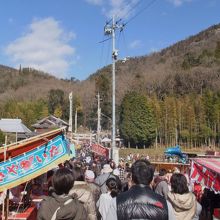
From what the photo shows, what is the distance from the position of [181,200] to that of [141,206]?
1712 mm

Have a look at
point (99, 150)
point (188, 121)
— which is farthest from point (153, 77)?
point (99, 150)

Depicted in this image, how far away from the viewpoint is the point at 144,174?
2521 mm

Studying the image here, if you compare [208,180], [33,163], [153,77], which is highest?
[153,77]

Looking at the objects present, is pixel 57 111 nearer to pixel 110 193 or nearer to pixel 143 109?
pixel 143 109

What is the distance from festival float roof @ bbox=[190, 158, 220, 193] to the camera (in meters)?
5.80

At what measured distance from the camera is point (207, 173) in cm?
618

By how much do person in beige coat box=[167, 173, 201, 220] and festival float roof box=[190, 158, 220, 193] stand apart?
6.26ft

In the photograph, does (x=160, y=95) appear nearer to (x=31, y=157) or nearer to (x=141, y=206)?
(x=31, y=157)

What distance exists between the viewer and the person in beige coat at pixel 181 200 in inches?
153

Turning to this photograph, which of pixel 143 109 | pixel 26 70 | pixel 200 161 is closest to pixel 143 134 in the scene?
pixel 143 109

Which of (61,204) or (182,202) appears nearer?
(61,204)

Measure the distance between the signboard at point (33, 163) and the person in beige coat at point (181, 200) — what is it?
1926mm

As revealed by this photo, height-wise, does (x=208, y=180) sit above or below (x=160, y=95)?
below

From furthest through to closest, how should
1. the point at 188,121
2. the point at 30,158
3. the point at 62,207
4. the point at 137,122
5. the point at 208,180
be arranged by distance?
1. the point at 188,121
2. the point at 137,122
3. the point at 208,180
4. the point at 30,158
5. the point at 62,207
